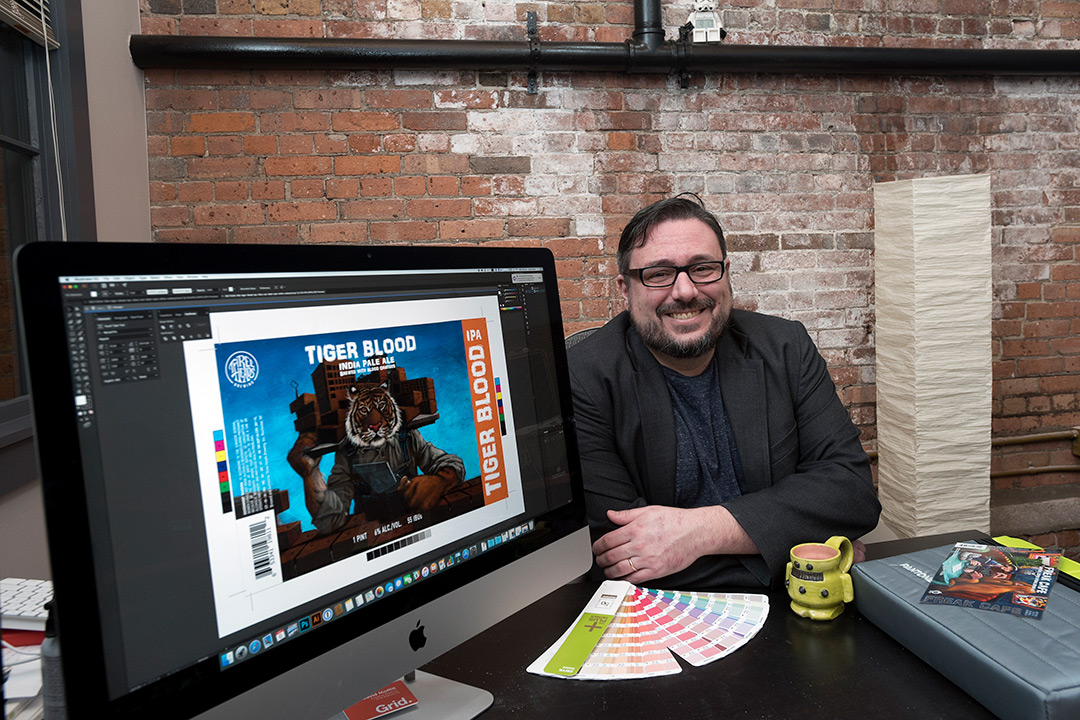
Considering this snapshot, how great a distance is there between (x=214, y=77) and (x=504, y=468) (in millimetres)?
2457

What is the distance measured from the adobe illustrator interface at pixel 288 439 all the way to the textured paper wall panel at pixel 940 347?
7.60ft

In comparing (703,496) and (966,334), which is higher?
(966,334)

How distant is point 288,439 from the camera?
671 millimetres

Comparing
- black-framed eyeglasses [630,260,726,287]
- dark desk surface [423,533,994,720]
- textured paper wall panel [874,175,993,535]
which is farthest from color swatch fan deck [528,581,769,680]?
textured paper wall panel [874,175,993,535]

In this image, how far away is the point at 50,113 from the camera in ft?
6.76

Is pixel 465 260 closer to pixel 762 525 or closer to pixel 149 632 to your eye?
pixel 149 632

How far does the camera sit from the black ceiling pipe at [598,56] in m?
2.59

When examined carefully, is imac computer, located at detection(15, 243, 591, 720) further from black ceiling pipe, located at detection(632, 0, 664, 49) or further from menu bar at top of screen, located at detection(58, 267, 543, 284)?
black ceiling pipe, located at detection(632, 0, 664, 49)

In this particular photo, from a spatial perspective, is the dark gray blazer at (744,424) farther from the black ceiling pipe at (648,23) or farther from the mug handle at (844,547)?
the black ceiling pipe at (648,23)

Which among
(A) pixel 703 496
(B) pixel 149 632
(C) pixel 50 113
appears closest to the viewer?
(B) pixel 149 632

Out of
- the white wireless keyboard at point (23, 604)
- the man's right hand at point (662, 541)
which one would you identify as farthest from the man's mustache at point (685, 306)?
the white wireless keyboard at point (23, 604)

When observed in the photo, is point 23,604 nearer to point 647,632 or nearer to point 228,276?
point 228,276

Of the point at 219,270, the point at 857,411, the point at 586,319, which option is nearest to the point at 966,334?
the point at 857,411

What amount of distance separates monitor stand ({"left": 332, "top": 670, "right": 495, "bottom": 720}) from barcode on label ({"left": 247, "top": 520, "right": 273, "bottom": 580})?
Answer: 29cm
